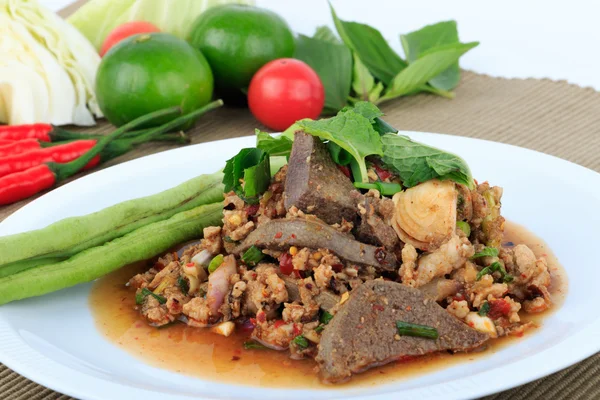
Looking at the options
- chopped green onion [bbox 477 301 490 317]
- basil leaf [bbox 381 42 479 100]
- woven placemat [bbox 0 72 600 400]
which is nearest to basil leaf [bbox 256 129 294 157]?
chopped green onion [bbox 477 301 490 317]

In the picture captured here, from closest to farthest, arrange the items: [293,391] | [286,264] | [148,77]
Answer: [293,391] → [286,264] → [148,77]

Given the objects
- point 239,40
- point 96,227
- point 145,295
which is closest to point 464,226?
point 145,295

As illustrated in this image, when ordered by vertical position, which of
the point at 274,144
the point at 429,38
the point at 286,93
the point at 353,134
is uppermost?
the point at 353,134

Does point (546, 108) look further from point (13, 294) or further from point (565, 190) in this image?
point (13, 294)

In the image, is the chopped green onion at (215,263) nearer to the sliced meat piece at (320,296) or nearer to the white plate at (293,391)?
the sliced meat piece at (320,296)

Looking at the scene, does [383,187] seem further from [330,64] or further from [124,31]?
[124,31]
